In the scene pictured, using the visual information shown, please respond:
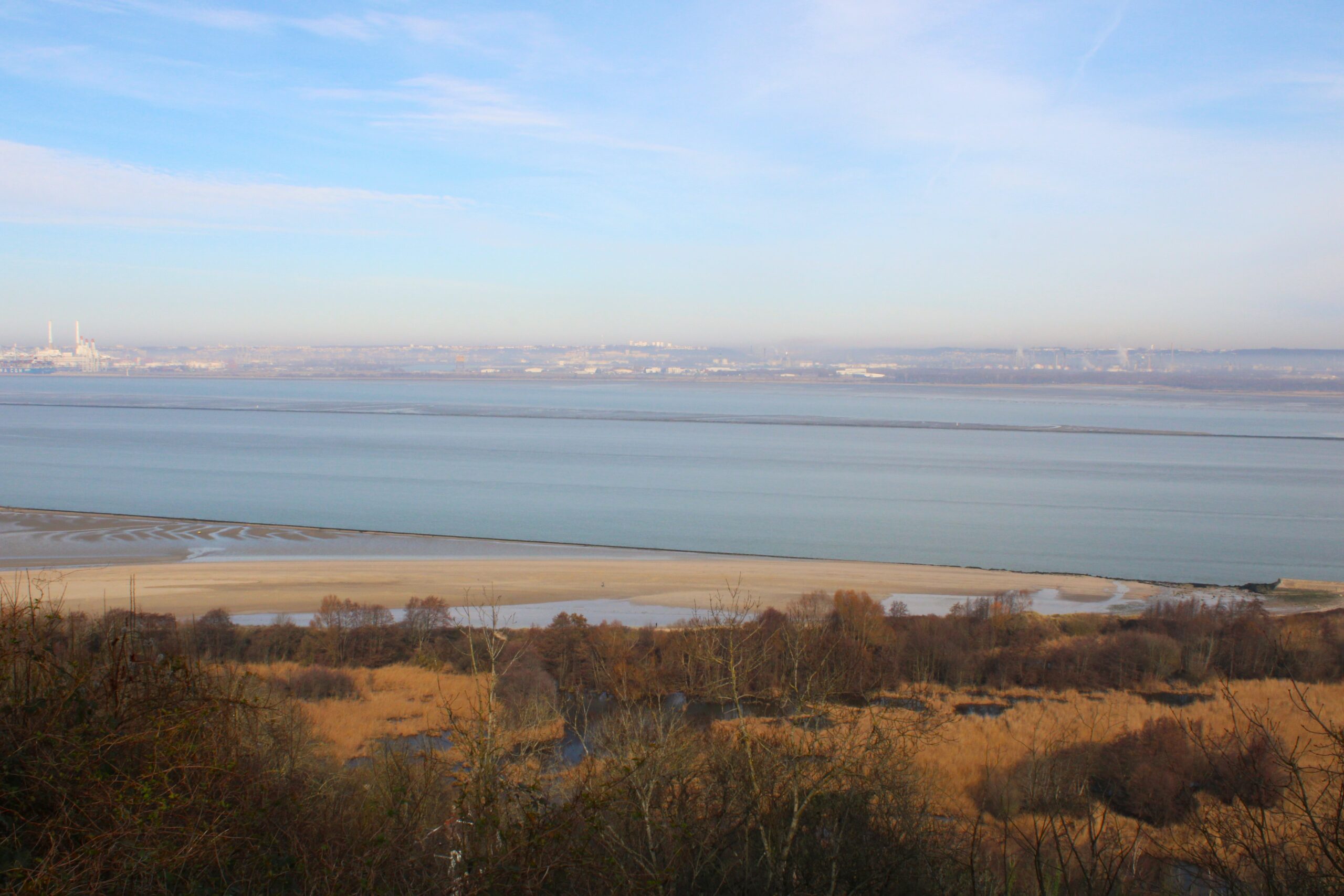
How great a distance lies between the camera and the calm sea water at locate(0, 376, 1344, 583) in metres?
18.8

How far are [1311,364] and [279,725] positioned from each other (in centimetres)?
18319

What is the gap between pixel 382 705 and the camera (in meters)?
7.48

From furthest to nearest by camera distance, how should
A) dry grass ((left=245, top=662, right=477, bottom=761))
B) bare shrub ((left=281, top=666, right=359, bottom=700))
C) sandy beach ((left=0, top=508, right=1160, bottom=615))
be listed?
sandy beach ((left=0, top=508, right=1160, bottom=615))
bare shrub ((left=281, top=666, right=359, bottom=700))
dry grass ((left=245, top=662, right=477, bottom=761))

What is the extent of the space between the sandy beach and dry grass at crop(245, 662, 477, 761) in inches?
95.5

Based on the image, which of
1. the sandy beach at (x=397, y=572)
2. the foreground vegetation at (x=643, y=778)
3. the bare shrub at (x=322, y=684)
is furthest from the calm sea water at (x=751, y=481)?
the bare shrub at (x=322, y=684)

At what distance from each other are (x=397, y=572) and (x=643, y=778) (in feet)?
40.6

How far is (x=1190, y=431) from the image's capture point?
47.9 m

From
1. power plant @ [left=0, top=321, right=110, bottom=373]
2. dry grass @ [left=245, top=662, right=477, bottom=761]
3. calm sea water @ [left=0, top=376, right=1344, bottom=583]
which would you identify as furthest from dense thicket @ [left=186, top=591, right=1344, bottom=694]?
power plant @ [left=0, top=321, right=110, bottom=373]

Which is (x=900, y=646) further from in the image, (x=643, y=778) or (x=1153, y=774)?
(x=643, y=778)

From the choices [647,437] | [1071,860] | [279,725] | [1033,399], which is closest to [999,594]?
[1071,860]

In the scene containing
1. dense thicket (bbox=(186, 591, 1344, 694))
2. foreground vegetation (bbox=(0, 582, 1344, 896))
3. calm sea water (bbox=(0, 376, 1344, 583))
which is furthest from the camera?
calm sea water (bbox=(0, 376, 1344, 583))

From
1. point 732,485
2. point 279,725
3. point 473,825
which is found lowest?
point 732,485

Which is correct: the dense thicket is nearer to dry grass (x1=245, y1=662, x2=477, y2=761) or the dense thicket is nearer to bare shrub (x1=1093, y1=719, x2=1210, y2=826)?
dry grass (x1=245, y1=662, x2=477, y2=761)

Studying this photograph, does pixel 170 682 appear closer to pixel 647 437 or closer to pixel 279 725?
pixel 279 725
